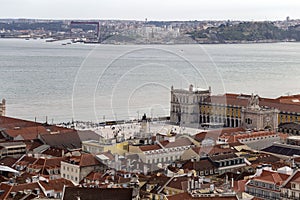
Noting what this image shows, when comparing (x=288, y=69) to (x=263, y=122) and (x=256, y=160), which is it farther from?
(x=256, y=160)

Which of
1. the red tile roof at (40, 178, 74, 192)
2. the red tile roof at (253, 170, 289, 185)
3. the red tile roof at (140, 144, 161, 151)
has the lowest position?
the red tile roof at (140, 144, 161, 151)

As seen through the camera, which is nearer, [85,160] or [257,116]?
[85,160]

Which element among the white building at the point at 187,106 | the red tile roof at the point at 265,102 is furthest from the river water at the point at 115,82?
the red tile roof at the point at 265,102

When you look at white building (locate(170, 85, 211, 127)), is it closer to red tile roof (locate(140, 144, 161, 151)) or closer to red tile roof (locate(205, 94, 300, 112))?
red tile roof (locate(205, 94, 300, 112))

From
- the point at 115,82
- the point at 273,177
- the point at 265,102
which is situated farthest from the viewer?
the point at 115,82

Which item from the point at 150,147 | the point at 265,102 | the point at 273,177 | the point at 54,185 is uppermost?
the point at 273,177

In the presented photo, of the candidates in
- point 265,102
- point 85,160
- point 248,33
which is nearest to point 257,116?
point 265,102

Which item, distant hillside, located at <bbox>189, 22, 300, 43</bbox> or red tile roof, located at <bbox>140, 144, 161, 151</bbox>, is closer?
red tile roof, located at <bbox>140, 144, 161, 151</bbox>

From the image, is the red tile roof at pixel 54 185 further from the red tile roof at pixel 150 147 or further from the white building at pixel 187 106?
the white building at pixel 187 106

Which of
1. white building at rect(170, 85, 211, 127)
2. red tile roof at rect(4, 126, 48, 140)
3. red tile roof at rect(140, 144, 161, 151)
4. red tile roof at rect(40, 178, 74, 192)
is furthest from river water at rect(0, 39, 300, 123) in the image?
red tile roof at rect(40, 178, 74, 192)

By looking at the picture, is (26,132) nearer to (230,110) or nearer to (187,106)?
(230,110)
